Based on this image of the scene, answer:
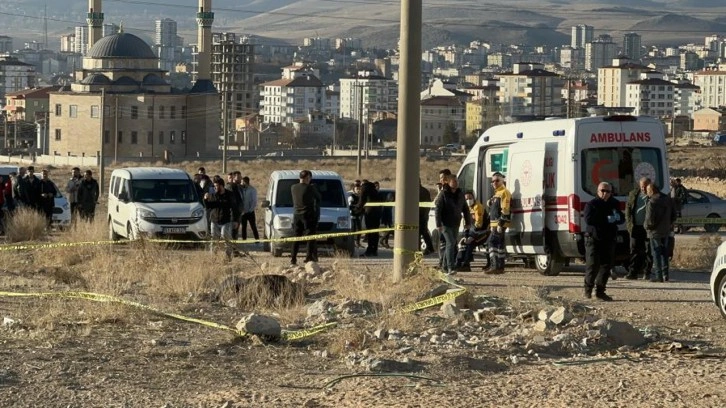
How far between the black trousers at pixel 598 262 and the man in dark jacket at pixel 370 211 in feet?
28.8

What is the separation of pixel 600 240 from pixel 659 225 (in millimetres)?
2612

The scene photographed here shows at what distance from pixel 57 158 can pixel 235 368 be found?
99.4 meters

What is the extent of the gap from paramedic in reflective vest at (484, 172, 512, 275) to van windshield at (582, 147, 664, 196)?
4.68 ft

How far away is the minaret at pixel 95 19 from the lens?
4781 inches

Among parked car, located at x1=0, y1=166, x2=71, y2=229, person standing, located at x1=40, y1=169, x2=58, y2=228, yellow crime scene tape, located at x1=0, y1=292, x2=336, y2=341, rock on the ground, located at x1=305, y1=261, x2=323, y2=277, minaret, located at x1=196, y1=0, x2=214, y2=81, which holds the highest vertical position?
minaret, located at x1=196, y1=0, x2=214, y2=81

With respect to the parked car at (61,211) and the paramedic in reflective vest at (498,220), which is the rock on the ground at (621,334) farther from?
the parked car at (61,211)

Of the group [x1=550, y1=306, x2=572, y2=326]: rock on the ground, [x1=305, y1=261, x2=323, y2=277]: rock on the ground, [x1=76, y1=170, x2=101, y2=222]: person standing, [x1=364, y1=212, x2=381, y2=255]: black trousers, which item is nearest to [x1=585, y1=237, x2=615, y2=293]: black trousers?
[x1=550, y1=306, x2=572, y2=326]: rock on the ground

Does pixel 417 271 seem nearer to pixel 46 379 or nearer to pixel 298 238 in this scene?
pixel 298 238

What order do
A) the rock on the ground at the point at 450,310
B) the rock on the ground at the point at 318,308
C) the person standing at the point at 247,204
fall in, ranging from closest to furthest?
1. the rock on the ground at the point at 450,310
2. the rock on the ground at the point at 318,308
3. the person standing at the point at 247,204

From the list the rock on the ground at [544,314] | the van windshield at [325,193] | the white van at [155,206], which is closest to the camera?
the rock on the ground at [544,314]

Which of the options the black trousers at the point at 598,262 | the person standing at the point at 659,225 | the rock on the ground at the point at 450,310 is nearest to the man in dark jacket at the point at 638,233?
the person standing at the point at 659,225

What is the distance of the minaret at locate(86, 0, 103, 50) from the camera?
4781 inches

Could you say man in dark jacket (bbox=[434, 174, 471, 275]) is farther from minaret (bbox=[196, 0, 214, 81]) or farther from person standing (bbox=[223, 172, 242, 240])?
minaret (bbox=[196, 0, 214, 81])

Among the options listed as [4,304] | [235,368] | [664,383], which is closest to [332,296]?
[4,304]
